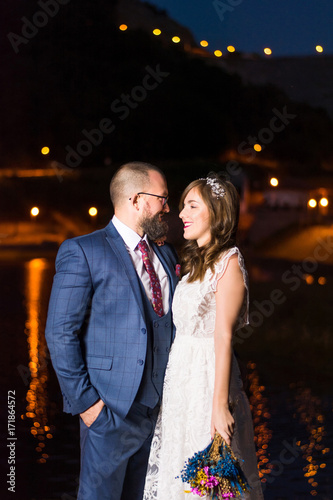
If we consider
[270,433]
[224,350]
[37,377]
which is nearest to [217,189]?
[224,350]

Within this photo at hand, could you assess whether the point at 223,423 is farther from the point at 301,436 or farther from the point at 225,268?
the point at 301,436

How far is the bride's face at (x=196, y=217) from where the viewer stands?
7.78 feet

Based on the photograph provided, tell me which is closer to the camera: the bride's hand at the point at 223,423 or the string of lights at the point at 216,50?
the bride's hand at the point at 223,423

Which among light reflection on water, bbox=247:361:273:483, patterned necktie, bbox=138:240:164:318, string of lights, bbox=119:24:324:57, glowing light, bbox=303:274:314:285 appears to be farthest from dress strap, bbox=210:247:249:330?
string of lights, bbox=119:24:324:57

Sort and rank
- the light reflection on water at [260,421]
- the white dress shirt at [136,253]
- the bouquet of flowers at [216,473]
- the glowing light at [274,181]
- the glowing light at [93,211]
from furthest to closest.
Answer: the glowing light at [93,211]
the glowing light at [274,181]
the light reflection on water at [260,421]
the white dress shirt at [136,253]
the bouquet of flowers at [216,473]

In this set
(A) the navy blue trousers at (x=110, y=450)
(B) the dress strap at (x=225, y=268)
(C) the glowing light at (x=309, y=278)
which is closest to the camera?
(B) the dress strap at (x=225, y=268)

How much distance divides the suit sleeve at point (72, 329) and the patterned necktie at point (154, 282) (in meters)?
0.23

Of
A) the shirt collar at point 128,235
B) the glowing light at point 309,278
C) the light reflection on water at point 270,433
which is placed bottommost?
the light reflection on water at point 270,433

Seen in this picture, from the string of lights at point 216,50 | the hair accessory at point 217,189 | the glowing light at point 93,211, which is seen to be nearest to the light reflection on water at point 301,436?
the hair accessory at point 217,189

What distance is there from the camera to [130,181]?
99.0 inches

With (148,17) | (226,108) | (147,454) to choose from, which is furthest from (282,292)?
(148,17)

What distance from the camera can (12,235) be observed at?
22.4 metres

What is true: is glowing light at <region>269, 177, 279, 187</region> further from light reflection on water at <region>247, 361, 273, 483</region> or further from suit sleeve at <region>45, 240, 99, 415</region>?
suit sleeve at <region>45, 240, 99, 415</region>

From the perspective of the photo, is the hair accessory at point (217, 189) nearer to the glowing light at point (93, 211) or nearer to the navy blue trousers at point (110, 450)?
the navy blue trousers at point (110, 450)
